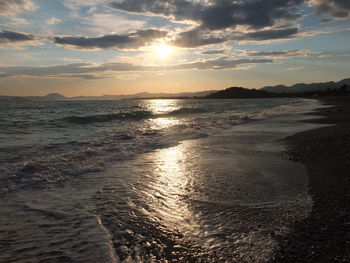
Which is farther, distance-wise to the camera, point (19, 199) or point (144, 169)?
point (144, 169)

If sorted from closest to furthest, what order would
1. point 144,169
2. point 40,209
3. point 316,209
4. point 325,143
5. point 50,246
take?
point 50,246
point 316,209
point 40,209
point 144,169
point 325,143

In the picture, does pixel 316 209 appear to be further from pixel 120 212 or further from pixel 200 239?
pixel 120 212

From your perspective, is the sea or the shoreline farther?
the sea

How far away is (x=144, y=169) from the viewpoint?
891cm

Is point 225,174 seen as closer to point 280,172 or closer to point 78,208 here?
point 280,172

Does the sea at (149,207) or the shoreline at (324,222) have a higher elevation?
the shoreline at (324,222)

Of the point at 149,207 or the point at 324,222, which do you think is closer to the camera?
the point at 324,222

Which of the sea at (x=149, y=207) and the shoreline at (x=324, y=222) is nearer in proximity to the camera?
the shoreline at (x=324, y=222)

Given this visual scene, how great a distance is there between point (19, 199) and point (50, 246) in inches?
101

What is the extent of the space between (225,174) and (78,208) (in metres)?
4.09

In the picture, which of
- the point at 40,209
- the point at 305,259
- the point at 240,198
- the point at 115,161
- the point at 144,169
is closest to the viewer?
the point at 305,259

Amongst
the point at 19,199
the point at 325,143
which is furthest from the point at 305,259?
the point at 325,143

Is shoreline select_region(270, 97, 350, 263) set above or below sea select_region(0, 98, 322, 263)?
above

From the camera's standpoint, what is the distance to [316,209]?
16.9 ft
